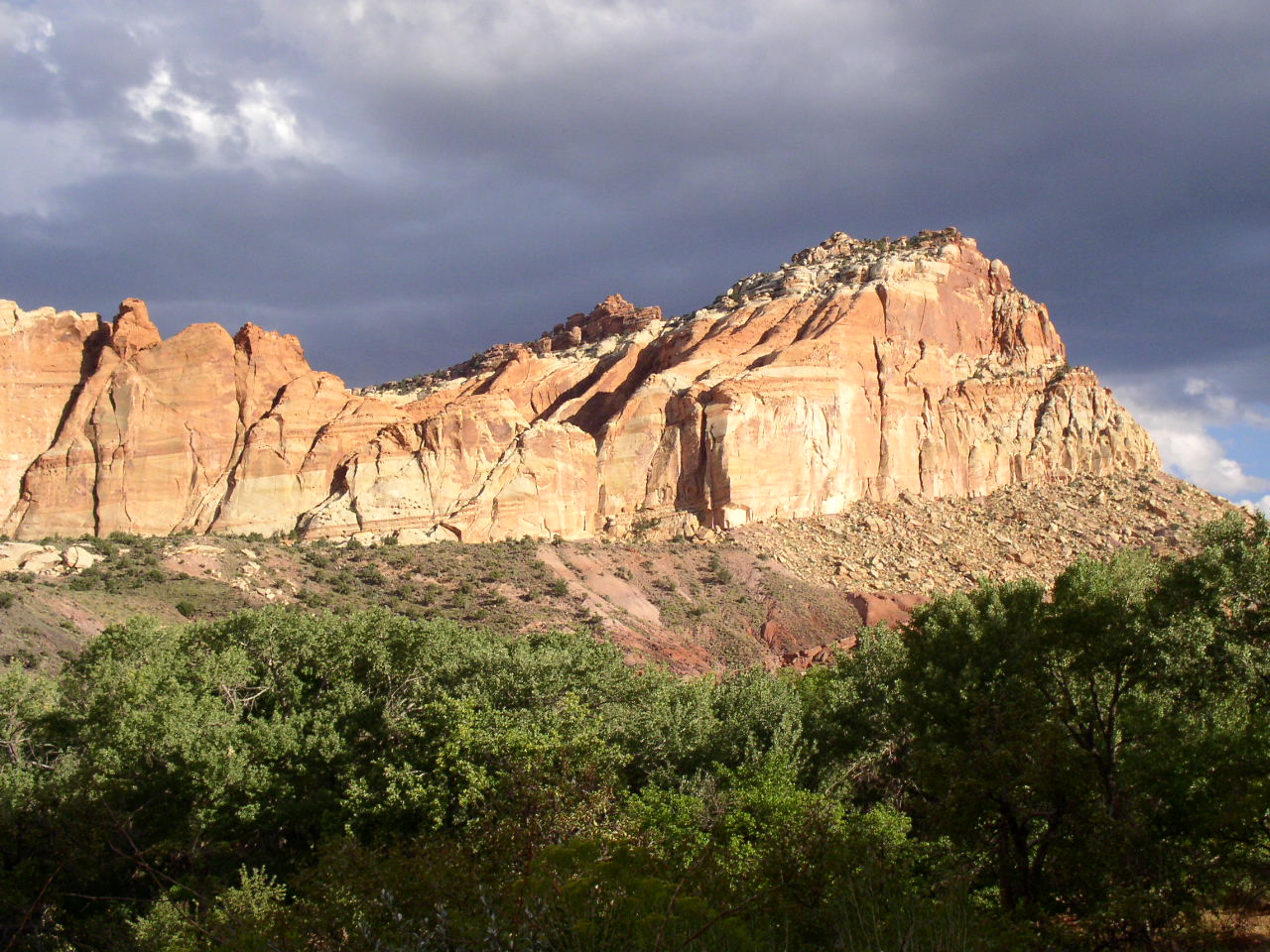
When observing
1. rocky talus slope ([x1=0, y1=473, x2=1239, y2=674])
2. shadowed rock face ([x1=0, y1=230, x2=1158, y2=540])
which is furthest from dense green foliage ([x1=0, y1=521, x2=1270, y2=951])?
shadowed rock face ([x1=0, y1=230, x2=1158, y2=540])

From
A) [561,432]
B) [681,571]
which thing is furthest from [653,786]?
[561,432]

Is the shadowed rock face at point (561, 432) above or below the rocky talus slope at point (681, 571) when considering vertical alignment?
above

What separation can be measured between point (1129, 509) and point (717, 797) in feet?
220

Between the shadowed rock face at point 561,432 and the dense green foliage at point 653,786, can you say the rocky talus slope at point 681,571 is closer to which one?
the shadowed rock face at point 561,432

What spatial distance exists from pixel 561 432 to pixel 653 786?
6172cm

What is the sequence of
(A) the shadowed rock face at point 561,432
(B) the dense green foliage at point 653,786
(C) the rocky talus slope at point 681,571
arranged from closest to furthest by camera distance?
(B) the dense green foliage at point 653,786 → (C) the rocky talus slope at point 681,571 → (A) the shadowed rock face at point 561,432

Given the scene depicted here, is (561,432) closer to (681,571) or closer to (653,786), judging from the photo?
(681,571)

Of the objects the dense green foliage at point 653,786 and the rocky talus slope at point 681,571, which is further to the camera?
the rocky talus slope at point 681,571

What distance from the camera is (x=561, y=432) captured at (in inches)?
3226

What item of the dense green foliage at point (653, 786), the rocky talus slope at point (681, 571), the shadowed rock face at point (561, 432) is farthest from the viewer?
the shadowed rock face at point (561, 432)

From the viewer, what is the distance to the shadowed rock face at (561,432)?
77.4m

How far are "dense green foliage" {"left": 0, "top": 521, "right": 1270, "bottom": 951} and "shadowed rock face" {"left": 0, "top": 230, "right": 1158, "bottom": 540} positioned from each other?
50.0 meters

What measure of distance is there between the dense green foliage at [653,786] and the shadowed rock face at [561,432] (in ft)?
164

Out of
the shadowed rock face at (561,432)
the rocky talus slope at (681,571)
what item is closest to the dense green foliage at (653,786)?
the rocky talus slope at (681,571)
